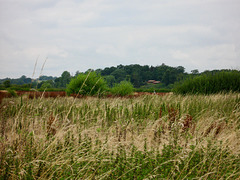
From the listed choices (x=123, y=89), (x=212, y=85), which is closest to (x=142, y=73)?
(x=123, y=89)

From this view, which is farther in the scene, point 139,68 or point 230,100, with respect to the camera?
point 139,68

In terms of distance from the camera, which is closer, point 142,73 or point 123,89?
point 123,89

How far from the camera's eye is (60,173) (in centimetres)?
224

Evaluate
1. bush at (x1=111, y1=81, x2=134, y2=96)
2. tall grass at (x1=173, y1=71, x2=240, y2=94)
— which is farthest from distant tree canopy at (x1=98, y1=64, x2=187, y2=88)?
tall grass at (x1=173, y1=71, x2=240, y2=94)

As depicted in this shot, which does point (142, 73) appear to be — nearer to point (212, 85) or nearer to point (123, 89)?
point (123, 89)

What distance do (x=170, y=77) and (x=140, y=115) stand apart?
55499 mm

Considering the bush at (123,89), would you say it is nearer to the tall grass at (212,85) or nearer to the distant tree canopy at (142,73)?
the tall grass at (212,85)

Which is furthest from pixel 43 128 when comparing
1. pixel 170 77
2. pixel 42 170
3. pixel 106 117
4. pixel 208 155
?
pixel 170 77

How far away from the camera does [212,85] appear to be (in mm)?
11070

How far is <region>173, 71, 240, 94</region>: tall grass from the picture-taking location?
10898 mm

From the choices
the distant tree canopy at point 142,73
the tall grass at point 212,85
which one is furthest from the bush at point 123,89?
the distant tree canopy at point 142,73

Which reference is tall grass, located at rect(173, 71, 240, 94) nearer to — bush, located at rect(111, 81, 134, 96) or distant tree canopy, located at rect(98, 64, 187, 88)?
bush, located at rect(111, 81, 134, 96)

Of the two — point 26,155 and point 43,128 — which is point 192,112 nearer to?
point 43,128

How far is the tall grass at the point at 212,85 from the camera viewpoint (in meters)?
10.9
